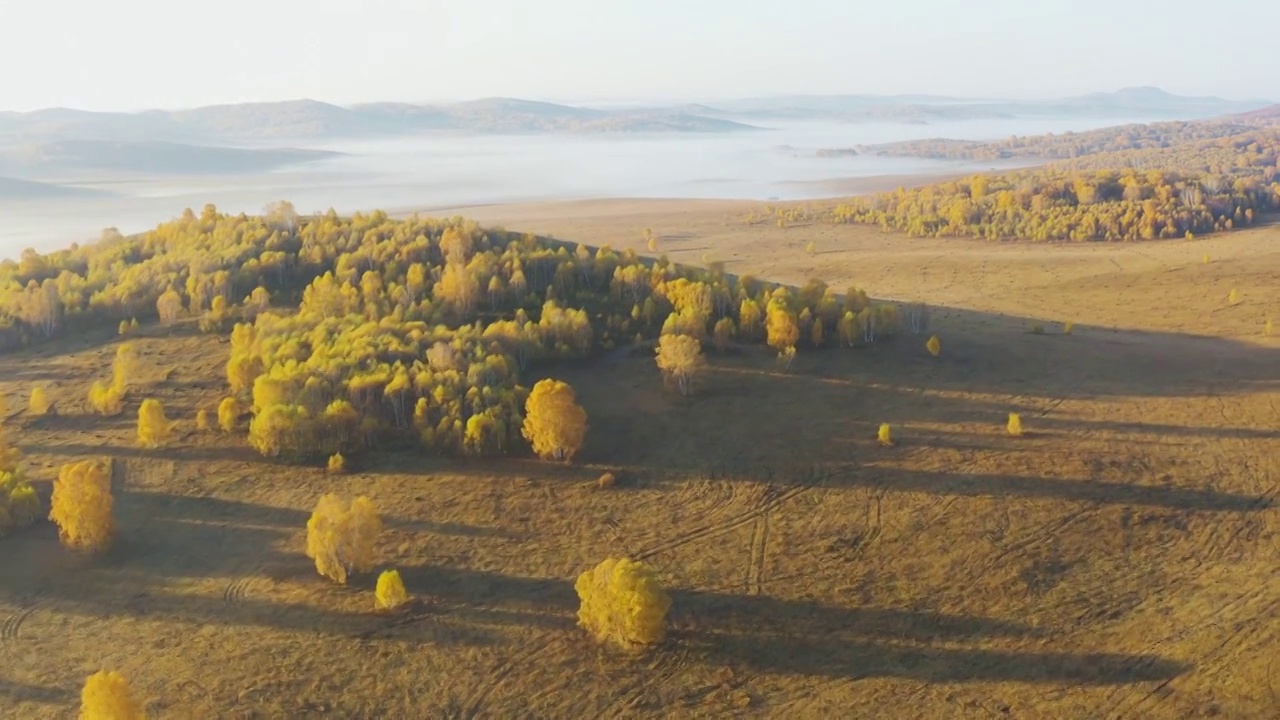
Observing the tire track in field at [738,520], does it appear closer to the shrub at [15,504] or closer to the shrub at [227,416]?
the shrub at [227,416]

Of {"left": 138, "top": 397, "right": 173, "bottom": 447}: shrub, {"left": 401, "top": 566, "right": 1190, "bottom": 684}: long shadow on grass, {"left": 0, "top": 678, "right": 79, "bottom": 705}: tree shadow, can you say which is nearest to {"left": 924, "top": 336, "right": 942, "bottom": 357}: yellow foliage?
{"left": 401, "top": 566, "right": 1190, "bottom": 684}: long shadow on grass

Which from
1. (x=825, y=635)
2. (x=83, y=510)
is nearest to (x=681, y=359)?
(x=825, y=635)

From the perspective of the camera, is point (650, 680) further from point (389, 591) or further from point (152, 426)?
point (152, 426)

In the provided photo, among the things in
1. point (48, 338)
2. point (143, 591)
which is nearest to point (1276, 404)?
point (143, 591)

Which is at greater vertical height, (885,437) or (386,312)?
(386,312)

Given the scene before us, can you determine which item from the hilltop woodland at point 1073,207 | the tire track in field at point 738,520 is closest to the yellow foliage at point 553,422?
the tire track in field at point 738,520

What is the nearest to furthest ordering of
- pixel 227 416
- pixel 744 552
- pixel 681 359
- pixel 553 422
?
pixel 744 552, pixel 553 422, pixel 227 416, pixel 681 359
